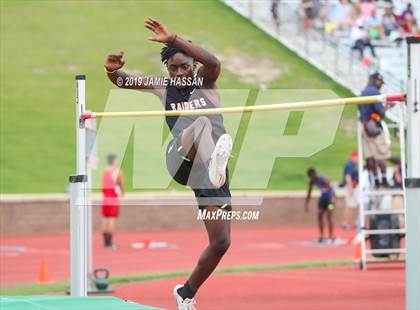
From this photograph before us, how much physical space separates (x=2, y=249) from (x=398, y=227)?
8051mm

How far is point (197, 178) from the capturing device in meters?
8.36

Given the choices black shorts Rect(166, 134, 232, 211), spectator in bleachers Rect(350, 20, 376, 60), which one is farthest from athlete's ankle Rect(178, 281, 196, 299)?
spectator in bleachers Rect(350, 20, 376, 60)

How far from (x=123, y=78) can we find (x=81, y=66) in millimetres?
21706

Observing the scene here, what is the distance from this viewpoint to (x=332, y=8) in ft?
109

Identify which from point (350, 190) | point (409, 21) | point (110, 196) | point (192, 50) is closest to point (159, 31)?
point (192, 50)

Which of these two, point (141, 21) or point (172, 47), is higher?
point (141, 21)

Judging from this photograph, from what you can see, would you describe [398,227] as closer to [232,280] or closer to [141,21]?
[232,280]

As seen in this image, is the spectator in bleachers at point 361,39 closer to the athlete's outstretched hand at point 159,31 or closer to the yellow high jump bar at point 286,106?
the yellow high jump bar at point 286,106

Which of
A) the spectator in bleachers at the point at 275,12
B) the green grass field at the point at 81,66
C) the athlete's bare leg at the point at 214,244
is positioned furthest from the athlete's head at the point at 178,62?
the spectator in bleachers at the point at 275,12

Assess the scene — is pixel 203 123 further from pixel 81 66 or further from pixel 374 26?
pixel 374 26

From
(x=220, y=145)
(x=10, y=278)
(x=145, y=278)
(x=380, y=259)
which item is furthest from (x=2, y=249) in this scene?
(x=220, y=145)

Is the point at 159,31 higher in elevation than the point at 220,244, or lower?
higher

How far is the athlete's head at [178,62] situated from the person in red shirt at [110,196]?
11.3 meters

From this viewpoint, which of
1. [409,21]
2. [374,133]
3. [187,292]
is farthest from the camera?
[409,21]
